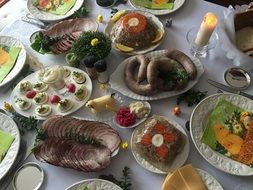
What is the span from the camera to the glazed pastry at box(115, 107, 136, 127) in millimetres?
1239

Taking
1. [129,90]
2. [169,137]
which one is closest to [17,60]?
[129,90]

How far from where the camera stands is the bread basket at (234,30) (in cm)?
135

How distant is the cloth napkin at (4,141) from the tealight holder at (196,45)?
0.87m

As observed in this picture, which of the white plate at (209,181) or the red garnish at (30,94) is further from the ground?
the red garnish at (30,94)

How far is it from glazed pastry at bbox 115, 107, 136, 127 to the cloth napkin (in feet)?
1.38

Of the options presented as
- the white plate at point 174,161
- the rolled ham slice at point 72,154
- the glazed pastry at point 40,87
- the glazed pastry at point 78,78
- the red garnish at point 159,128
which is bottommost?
the white plate at point 174,161

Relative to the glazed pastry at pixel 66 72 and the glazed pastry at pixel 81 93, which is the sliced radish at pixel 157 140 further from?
the glazed pastry at pixel 66 72

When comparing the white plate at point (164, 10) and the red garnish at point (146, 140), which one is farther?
the white plate at point (164, 10)

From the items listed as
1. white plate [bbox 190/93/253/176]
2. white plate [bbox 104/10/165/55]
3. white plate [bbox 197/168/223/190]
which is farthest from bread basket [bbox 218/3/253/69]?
white plate [bbox 197/168/223/190]

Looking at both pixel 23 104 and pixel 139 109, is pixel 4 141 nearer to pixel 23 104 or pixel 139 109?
pixel 23 104

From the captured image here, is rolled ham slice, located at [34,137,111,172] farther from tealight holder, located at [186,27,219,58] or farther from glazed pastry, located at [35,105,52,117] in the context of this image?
tealight holder, located at [186,27,219,58]

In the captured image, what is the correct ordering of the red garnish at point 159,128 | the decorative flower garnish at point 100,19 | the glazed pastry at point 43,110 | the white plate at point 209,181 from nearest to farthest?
the white plate at point 209,181
the red garnish at point 159,128
the glazed pastry at point 43,110
the decorative flower garnish at point 100,19

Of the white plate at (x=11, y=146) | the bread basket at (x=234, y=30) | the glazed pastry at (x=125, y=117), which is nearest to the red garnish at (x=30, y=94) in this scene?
the white plate at (x=11, y=146)

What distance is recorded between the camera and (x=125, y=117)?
125 cm
